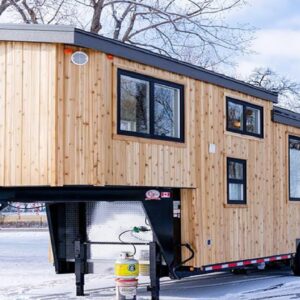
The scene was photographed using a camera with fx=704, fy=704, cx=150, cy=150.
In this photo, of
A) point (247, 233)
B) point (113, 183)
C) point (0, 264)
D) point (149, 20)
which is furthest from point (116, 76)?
point (149, 20)

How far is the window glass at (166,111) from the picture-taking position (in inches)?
440

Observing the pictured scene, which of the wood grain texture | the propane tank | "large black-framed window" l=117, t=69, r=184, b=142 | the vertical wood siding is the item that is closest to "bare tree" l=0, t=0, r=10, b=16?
the wood grain texture

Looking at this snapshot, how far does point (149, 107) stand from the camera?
11.0 metres

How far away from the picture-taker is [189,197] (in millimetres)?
11828

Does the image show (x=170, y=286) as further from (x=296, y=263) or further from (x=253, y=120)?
(x=253, y=120)

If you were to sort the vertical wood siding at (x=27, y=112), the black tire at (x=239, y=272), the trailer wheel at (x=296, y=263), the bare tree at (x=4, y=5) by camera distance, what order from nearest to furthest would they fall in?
1. the vertical wood siding at (x=27, y=112)
2. the trailer wheel at (x=296, y=263)
3. the black tire at (x=239, y=272)
4. the bare tree at (x=4, y=5)

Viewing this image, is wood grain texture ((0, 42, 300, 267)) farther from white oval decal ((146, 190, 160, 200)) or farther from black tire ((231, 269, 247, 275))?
black tire ((231, 269, 247, 275))

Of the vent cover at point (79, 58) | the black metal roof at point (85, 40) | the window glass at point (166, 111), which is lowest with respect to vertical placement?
the window glass at point (166, 111)

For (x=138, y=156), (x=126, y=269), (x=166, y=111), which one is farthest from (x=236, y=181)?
(x=126, y=269)

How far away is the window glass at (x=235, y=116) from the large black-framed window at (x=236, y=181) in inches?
24.6

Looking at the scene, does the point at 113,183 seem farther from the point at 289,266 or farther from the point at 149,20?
the point at 149,20

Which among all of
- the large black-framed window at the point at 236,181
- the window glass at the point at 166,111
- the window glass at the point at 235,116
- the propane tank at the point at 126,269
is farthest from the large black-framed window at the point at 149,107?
the propane tank at the point at 126,269

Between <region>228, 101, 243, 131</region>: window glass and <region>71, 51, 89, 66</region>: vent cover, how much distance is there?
379cm

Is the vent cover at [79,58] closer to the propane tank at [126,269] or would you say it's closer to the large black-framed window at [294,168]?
the propane tank at [126,269]
